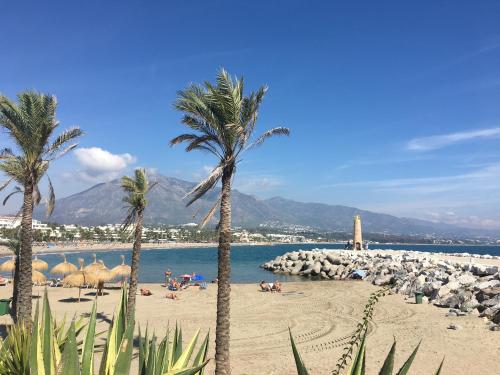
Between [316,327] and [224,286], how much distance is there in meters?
10.1

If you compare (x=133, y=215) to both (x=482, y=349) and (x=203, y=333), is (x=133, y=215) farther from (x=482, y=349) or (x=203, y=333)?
(x=482, y=349)

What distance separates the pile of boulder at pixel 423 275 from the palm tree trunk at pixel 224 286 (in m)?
3.87

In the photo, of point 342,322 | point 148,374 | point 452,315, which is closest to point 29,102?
point 148,374

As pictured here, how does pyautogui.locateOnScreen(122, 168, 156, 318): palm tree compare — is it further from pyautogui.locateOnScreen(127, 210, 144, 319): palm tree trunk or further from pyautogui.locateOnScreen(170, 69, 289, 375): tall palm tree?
pyautogui.locateOnScreen(170, 69, 289, 375): tall palm tree

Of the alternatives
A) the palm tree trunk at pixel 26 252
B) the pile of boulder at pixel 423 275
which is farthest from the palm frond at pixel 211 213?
the palm tree trunk at pixel 26 252

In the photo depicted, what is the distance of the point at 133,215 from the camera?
1702 cm

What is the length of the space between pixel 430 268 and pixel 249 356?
26631 mm

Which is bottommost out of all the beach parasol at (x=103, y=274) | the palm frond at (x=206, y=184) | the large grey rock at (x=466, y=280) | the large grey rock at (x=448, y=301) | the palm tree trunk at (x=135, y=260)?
the large grey rock at (x=448, y=301)

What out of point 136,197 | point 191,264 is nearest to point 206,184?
point 136,197

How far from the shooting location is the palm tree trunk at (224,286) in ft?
29.1

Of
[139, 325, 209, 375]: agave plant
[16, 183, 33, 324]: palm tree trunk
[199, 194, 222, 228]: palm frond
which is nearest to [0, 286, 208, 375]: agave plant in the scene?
[139, 325, 209, 375]: agave plant

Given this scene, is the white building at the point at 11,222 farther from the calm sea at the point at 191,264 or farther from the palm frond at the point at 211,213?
the calm sea at the point at 191,264

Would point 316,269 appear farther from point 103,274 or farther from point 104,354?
point 104,354

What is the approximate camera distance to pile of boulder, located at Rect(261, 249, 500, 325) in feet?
67.1
